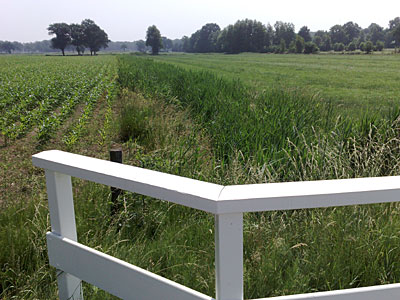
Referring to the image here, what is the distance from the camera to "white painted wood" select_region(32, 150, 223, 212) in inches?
45.9

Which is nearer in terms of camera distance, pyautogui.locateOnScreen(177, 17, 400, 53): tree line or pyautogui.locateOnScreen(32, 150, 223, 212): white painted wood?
pyautogui.locateOnScreen(32, 150, 223, 212): white painted wood

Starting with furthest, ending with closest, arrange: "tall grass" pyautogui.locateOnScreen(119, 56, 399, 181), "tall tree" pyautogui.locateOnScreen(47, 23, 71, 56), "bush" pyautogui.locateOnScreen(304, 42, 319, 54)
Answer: "tall tree" pyautogui.locateOnScreen(47, 23, 71, 56) < "bush" pyautogui.locateOnScreen(304, 42, 319, 54) < "tall grass" pyautogui.locateOnScreen(119, 56, 399, 181)

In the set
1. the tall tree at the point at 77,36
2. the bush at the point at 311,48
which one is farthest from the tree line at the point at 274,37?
the tall tree at the point at 77,36

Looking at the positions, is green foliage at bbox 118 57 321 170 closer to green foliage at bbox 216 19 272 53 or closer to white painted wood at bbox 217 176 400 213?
white painted wood at bbox 217 176 400 213

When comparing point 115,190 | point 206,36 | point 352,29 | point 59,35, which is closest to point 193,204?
point 115,190

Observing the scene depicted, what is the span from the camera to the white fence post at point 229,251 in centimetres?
112

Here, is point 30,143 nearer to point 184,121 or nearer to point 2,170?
point 2,170

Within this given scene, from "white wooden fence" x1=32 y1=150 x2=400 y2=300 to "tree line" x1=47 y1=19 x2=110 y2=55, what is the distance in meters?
146

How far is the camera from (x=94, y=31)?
13950 cm

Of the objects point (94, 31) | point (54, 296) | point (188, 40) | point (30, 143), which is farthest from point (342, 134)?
point (188, 40)

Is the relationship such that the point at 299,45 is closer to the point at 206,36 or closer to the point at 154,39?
the point at 154,39

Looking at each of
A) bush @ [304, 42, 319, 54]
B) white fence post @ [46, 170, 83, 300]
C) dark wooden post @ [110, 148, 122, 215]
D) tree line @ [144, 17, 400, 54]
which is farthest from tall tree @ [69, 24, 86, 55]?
white fence post @ [46, 170, 83, 300]

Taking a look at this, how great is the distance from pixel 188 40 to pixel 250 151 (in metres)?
202

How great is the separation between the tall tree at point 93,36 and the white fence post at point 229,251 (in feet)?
486
